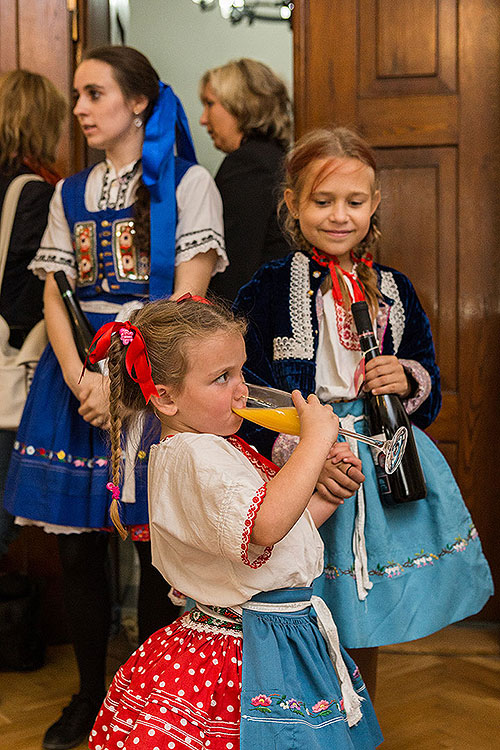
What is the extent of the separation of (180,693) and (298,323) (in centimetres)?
72

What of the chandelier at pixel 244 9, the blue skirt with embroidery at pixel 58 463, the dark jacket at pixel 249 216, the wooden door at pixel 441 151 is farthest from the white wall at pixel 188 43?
the blue skirt with embroidery at pixel 58 463

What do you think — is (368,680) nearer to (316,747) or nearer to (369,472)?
(369,472)

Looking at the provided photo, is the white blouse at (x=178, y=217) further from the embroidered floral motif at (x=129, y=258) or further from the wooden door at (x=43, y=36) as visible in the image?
the wooden door at (x=43, y=36)

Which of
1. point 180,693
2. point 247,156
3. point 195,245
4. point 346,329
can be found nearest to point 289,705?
point 180,693

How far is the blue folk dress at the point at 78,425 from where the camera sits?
6.19ft

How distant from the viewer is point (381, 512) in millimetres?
1528

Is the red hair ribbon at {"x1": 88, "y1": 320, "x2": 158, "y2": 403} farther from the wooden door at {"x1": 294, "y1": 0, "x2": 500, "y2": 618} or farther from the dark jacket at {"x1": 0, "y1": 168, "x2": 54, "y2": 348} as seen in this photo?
the wooden door at {"x1": 294, "y1": 0, "x2": 500, "y2": 618}

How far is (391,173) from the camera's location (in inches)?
100.0

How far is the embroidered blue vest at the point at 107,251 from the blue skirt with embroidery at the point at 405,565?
61cm

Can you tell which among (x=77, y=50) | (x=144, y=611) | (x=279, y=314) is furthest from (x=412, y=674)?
(x=77, y=50)

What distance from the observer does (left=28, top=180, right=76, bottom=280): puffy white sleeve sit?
6.51 feet

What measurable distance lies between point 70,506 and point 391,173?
1.39 metres

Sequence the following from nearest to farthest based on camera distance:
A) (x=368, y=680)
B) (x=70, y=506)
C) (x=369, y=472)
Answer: (x=369, y=472)
(x=368, y=680)
(x=70, y=506)

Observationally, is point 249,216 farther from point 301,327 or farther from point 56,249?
point 301,327
